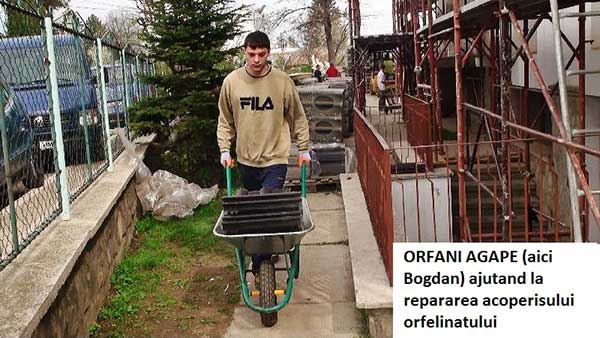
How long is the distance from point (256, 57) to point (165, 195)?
3691 mm

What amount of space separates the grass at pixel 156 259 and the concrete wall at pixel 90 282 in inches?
4.3

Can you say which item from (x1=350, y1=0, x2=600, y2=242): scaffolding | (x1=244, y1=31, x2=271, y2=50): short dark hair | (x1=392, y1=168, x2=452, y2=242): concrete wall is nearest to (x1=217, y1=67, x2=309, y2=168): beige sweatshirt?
(x1=244, y1=31, x2=271, y2=50): short dark hair

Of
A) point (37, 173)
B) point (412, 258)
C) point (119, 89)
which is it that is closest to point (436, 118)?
point (119, 89)

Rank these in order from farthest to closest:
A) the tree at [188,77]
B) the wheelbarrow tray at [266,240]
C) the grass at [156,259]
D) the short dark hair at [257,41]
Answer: the tree at [188,77] → the grass at [156,259] → the short dark hair at [257,41] → the wheelbarrow tray at [266,240]

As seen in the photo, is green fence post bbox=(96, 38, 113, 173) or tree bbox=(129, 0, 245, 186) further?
tree bbox=(129, 0, 245, 186)

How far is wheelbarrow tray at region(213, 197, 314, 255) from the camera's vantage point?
13.6 ft

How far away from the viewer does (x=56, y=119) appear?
5.24m

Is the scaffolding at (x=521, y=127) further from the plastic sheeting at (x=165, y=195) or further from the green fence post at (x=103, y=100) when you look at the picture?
the green fence post at (x=103, y=100)

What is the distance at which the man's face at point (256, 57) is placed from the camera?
4664 mm

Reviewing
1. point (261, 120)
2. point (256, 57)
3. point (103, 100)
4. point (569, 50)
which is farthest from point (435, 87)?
point (256, 57)

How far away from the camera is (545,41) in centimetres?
798

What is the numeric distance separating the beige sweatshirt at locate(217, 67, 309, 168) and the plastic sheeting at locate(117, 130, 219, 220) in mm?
2992

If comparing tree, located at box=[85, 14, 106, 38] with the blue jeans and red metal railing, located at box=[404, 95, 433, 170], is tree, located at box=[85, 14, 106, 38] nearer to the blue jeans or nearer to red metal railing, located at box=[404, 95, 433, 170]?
the blue jeans

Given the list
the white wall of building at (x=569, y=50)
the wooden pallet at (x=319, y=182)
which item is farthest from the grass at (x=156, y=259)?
the white wall of building at (x=569, y=50)
